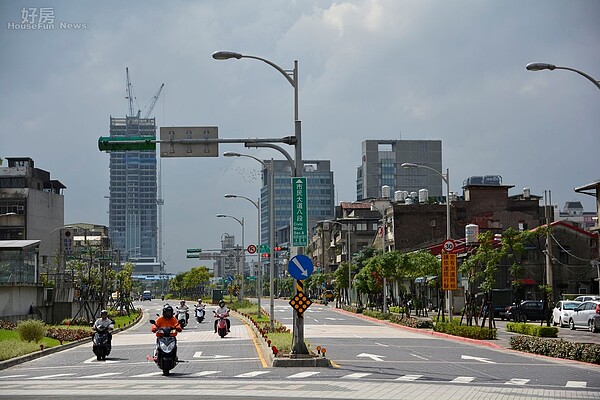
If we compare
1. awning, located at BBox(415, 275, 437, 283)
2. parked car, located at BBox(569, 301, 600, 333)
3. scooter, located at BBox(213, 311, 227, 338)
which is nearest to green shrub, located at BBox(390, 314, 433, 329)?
parked car, located at BBox(569, 301, 600, 333)

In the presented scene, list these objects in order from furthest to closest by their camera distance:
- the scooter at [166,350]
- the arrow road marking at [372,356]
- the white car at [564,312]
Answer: the white car at [564,312] < the arrow road marking at [372,356] < the scooter at [166,350]

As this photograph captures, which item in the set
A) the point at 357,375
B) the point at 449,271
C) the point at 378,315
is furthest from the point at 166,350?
the point at 378,315

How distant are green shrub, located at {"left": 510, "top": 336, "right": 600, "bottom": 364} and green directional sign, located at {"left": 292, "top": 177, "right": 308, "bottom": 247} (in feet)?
30.0

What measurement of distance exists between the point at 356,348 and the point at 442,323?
12.3 metres

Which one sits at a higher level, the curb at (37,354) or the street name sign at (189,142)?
the street name sign at (189,142)

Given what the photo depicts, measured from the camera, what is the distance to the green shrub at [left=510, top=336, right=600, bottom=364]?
27.3 meters

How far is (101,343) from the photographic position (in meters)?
29.9

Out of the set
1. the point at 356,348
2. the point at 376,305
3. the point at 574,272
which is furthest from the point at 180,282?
the point at 356,348

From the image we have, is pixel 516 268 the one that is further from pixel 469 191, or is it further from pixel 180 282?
pixel 180 282

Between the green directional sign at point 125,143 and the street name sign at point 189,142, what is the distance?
1.35 ft

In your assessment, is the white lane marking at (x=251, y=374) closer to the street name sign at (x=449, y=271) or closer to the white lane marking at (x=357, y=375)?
the white lane marking at (x=357, y=375)

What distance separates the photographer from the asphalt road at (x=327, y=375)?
62.0ft

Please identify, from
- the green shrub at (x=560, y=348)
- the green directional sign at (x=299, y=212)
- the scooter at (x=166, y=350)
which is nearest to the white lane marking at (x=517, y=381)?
the green shrub at (x=560, y=348)

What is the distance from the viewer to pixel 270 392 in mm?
18531
